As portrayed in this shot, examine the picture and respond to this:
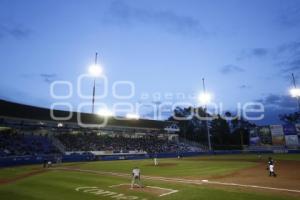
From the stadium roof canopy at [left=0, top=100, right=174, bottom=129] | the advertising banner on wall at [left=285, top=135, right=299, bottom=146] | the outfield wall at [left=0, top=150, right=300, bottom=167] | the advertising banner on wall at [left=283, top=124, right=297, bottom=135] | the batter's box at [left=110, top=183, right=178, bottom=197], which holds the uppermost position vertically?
the stadium roof canopy at [left=0, top=100, right=174, bottom=129]

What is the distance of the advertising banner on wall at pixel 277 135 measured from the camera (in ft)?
229

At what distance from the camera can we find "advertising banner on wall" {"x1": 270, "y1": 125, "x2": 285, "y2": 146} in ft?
229

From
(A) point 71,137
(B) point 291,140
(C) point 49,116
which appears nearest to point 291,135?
(B) point 291,140

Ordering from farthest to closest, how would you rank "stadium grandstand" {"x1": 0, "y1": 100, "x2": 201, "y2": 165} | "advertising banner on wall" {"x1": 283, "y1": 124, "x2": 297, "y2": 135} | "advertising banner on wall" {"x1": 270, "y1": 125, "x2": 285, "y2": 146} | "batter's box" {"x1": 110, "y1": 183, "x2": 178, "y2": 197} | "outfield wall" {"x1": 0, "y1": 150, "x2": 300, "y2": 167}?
"advertising banner on wall" {"x1": 270, "y1": 125, "x2": 285, "y2": 146}
"advertising banner on wall" {"x1": 283, "y1": 124, "x2": 297, "y2": 135}
"stadium grandstand" {"x1": 0, "y1": 100, "x2": 201, "y2": 165}
"outfield wall" {"x1": 0, "y1": 150, "x2": 300, "y2": 167}
"batter's box" {"x1": 110, "y1": 183, "x2": 178, "y2": 197}

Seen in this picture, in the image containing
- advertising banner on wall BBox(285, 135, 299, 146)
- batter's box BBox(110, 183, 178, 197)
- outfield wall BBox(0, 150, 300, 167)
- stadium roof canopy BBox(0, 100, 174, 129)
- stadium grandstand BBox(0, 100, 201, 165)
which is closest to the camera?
batter's box BBox(110, 183, 178, 197)

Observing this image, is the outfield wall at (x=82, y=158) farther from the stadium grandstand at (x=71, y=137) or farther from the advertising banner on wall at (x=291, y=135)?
the advertising banner on wall at (x=291, y=135)

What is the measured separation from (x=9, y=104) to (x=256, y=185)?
152ft

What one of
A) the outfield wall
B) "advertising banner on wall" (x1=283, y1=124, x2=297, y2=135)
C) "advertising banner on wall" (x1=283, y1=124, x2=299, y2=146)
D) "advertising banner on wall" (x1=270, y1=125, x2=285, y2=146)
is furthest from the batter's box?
"advertising banner on wall" (x1=283, y1=124, x2=299, y2=146)

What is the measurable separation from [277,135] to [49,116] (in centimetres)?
5785

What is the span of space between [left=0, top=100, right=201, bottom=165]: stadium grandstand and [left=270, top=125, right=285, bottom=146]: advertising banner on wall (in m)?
25.4

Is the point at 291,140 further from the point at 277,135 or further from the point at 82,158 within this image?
the point at 82,158

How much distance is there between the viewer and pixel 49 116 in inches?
2308

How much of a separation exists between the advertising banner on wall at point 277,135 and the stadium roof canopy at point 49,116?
36.2 m

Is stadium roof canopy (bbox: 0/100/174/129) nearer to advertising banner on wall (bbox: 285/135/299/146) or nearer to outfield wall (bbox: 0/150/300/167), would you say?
outfield wall (bbox: 0/150/300/167)
